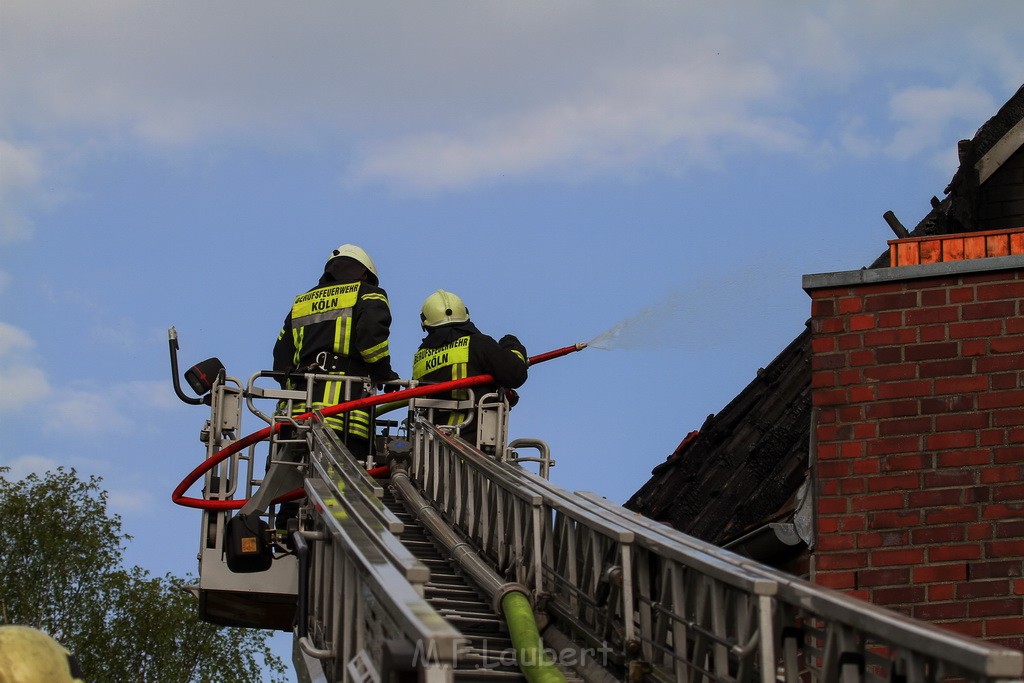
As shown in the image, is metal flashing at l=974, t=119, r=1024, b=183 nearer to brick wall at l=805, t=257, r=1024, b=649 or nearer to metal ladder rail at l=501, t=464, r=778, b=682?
brick wall at l=805, t=257, r=1024, b=649

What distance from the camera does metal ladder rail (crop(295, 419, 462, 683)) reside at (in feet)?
13.9

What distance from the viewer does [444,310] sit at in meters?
11.2

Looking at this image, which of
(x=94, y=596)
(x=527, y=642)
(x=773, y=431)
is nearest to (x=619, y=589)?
(x=527, y=642)

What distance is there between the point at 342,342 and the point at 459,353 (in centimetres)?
82

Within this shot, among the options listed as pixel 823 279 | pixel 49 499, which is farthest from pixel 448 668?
pixel 49 499

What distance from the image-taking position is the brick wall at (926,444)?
290 inches

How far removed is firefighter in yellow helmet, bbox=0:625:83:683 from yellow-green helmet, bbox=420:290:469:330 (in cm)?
779

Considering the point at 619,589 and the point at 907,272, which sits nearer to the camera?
the point at 619,589

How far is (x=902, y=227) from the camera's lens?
11023 millimetres

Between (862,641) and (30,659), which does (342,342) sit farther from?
(30,659)

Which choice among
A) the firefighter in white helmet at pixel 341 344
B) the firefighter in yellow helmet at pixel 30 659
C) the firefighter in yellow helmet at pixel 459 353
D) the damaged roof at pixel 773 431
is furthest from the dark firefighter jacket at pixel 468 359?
the firefighter in yellow helmet at pixel 30 659

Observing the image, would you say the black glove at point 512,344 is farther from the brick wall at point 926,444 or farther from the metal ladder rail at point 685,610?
the metal ladder rail at point 685,610

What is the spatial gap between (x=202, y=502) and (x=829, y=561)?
14.1 feet

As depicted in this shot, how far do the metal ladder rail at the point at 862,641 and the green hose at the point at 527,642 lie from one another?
787 mm
